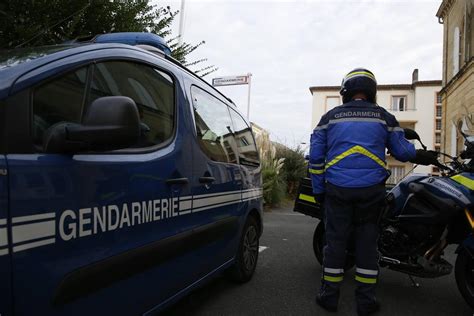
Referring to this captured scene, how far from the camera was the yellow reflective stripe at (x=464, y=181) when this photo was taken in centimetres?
319

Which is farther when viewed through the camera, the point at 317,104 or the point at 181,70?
the point at 317,104

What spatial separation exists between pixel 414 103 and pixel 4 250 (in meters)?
46.9

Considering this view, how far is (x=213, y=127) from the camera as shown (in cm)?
330

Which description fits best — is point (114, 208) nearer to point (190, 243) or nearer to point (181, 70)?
point (190, 243)

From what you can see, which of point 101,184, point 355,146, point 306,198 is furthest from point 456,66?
point 101,184

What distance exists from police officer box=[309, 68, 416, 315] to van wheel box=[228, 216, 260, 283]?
82 centimetres

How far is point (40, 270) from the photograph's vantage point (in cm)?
149

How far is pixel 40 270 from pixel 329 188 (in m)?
2.26

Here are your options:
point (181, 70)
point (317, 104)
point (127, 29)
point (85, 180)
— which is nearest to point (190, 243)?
point (85, 180)

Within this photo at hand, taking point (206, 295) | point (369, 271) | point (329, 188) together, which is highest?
point (329, 188)

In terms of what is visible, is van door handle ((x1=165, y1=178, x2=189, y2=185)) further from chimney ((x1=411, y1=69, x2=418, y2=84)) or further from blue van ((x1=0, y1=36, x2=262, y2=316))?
chimney ((x1=411, y1=69, x2=418, y2=84))

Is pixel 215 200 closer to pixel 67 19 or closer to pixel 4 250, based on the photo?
pixel 4 250

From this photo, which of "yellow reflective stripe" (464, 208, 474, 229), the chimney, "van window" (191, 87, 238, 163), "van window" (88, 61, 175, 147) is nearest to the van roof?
"van window" (88, 61, 175, 147)

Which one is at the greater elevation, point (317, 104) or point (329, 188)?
point (317, 104)
